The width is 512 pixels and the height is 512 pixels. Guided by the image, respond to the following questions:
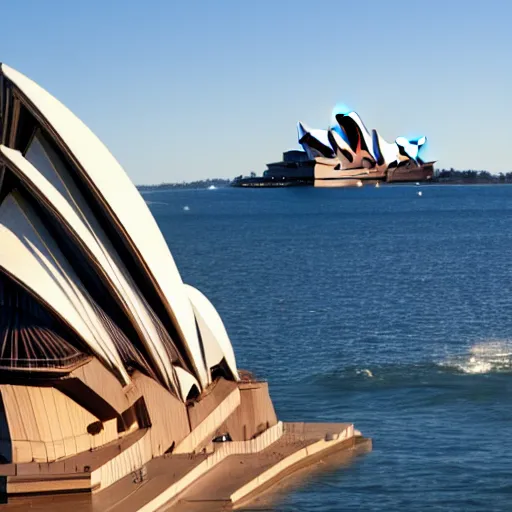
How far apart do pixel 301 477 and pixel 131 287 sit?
4649 mm

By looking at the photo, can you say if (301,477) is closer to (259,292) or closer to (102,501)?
(102,501)

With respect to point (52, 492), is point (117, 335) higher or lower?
higher

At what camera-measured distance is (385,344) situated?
4097 cm

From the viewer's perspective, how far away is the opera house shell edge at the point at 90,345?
22.3 meters

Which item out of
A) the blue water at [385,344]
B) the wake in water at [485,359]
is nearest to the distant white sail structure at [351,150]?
the blue water at [385,344]

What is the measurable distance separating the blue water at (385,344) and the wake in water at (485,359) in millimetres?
47

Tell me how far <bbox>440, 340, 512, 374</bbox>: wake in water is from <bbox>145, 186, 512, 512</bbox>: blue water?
5cm

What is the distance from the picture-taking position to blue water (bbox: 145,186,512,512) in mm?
25156

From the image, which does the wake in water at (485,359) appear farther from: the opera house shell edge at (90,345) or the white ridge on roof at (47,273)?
the white ridge on roof at (47,273)

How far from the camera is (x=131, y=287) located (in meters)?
24.5

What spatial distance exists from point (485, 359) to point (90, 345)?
17.6 metres

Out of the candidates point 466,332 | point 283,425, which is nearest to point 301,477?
point 283,425

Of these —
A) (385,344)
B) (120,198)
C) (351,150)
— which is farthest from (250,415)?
(351,150)

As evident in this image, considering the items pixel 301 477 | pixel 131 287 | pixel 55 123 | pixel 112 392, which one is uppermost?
pixel 55 123
